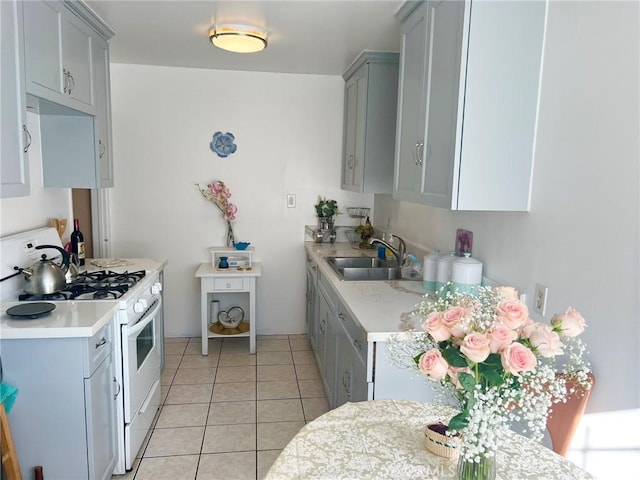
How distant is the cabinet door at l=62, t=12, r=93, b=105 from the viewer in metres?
2.23

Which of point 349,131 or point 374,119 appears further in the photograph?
point 349,131

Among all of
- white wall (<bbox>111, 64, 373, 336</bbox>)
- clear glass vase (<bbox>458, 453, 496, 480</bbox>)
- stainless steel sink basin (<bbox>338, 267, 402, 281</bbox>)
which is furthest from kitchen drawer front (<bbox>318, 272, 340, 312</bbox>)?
clear glass vase (<bbox>458, 453, 496, 480</bbox>)

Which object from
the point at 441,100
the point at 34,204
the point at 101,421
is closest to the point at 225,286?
the point at 34,204

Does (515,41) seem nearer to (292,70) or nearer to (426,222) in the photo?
(426,222)

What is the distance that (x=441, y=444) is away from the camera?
1139mm

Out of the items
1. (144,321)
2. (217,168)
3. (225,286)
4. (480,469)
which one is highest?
(217,168)

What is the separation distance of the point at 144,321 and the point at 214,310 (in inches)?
69.3

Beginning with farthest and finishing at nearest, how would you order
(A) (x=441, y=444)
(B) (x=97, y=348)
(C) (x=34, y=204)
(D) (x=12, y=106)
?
(C) (x=34, y=204), (B) (x=97, y=348), (D) (x=12, y=106), (A) (x=441, y=444)

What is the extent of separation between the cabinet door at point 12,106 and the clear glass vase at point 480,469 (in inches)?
72.3

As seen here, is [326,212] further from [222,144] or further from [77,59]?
[77,59]

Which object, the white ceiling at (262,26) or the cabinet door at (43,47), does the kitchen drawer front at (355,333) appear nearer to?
the white ceiling at (262,26)

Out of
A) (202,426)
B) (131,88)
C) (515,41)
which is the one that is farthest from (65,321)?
(131,88)

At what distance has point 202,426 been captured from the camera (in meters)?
2.67

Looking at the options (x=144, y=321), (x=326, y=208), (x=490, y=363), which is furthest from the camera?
(x=326, y=208)
